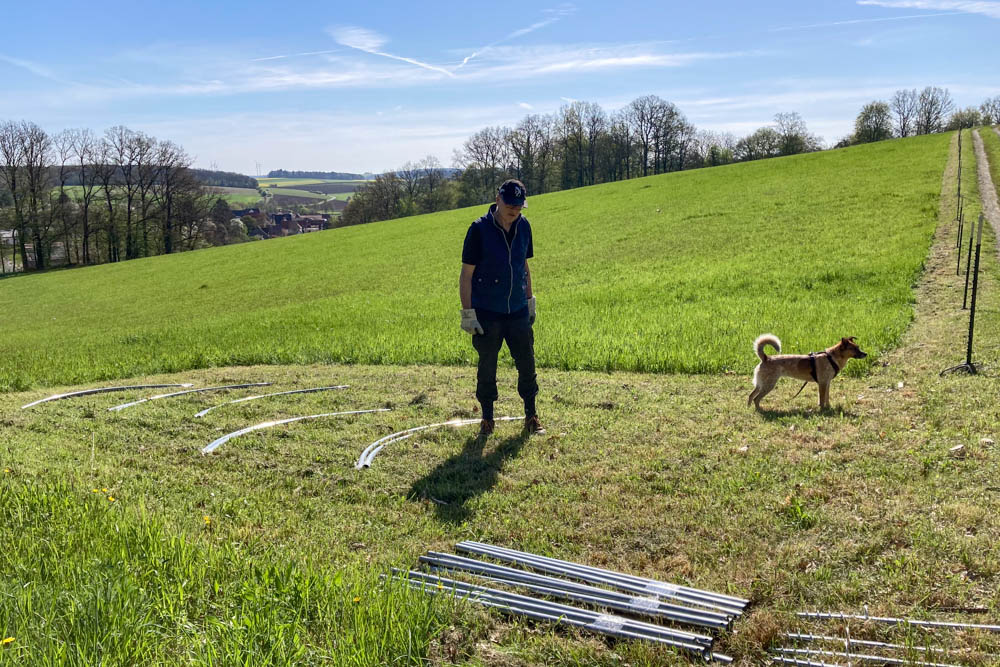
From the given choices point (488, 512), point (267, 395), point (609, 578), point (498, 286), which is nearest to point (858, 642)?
point (609, 578)

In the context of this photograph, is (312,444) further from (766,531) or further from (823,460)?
(823,460)

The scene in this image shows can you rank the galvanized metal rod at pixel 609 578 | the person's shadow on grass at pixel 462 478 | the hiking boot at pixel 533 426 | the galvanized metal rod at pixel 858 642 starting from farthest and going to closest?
the hiking boot at pixel 533 426
the person's shadow on grass at pixel 462 478
the galvanized metal rod at pixel 609 578
the galvanized metal rod at pixel 858 642

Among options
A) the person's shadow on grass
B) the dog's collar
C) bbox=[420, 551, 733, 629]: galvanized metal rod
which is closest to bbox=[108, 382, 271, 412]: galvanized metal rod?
the person's shadow on grass

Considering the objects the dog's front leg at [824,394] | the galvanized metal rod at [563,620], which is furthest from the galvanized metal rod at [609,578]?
the dog's front leg at [824,394]

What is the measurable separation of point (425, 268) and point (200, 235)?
55394 mm

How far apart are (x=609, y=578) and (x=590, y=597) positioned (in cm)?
29

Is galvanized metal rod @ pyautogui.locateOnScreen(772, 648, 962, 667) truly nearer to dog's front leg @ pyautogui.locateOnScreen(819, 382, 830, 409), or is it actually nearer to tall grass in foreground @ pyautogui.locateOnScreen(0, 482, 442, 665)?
tall grass in foreground @ pyautogui.locateOnScreen(0, 482, 442, 665)

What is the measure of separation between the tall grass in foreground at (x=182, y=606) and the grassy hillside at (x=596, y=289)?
24.8ft

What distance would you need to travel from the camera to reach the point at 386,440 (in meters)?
7.16

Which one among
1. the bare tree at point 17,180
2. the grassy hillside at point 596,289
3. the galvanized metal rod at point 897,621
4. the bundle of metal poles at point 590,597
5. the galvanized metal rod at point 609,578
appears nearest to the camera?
the galvanized metal rod at point 897,621

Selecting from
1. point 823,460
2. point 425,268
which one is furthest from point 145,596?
point 425,268

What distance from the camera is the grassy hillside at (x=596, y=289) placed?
492 inches

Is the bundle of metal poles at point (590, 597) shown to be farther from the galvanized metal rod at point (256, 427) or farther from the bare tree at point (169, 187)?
the bare tree at point (169, 187)

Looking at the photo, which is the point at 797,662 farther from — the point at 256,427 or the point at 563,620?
A: the point at 256,427
